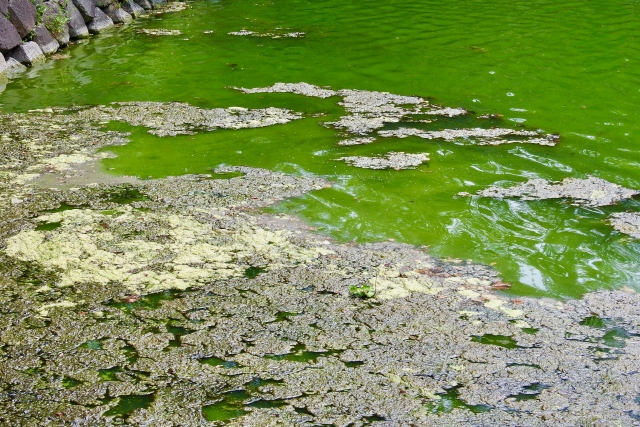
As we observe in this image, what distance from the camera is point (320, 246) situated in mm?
3877

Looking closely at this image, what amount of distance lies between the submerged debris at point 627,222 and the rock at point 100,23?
26.7 feet

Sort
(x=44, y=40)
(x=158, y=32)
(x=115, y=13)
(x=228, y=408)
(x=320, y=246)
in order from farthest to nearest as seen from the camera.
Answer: (x=115, y=13) → (x=158, y=32) → (x=44, y=40) → (x=320, y=246) → (x=228, y=408)

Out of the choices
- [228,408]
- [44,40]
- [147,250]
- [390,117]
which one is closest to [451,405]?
[228,408]

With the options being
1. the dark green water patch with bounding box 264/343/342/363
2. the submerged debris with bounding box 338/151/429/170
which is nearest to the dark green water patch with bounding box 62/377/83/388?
the dark green water patch with bounding box 264/343/342/363

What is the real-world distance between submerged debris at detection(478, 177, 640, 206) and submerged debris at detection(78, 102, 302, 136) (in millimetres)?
2193

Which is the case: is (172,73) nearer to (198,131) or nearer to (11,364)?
(198,131)

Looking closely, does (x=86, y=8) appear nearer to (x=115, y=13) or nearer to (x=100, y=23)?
(x=100, y=23)

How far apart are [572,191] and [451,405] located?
8.31 feet

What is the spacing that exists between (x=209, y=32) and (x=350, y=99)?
4.13 m

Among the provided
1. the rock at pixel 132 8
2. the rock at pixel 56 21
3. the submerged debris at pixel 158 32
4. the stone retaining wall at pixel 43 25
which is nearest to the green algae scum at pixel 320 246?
the stone retaining wall at pixel 43 25

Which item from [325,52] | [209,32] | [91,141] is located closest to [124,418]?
[91,141]

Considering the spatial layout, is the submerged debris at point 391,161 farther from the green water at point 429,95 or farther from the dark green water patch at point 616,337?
the dark green water patch at point 616,337

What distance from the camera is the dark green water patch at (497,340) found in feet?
9.85

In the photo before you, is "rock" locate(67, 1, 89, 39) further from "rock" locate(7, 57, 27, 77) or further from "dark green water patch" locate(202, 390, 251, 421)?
"dark green water patch" locate(202, 390, 251, 421)
